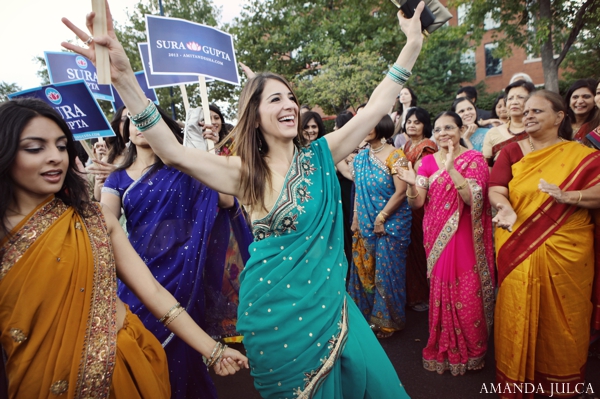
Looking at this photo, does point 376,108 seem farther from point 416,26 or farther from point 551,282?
point 551,282

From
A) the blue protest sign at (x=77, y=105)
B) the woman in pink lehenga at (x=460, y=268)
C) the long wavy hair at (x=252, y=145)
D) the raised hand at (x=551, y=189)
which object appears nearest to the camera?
the long wavy hair at (x=252, y=145)

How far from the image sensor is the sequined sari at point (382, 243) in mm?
3580

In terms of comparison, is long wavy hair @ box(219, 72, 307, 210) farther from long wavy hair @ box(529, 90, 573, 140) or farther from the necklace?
the necklace

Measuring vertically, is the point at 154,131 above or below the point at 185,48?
below

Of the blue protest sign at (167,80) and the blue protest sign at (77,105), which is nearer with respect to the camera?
the blue protest sign at (77,105)

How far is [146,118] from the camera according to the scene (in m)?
1.39

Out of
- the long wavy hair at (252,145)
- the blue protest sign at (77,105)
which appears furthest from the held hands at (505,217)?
the blue protest sign at (77,105)

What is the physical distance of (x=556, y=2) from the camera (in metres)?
10.5

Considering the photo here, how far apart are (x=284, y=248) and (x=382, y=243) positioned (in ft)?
7.17

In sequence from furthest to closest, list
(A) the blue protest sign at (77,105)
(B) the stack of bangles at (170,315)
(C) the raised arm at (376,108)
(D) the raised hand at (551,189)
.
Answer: (A) the blue protest sign at (77,105) → (D) the raised hand at (551,189) → (C) the raised arm at (376,108) → (B) the stack of bangles at (170,315)

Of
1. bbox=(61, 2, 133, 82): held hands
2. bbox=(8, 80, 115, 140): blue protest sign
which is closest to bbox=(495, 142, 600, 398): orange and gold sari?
bbox=(61, 2, 133, 82): held hands

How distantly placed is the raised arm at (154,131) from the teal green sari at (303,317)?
0.26 meters

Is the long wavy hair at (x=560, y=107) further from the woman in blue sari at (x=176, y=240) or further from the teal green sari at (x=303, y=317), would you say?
the woman in blue sari at (x=176, y=240)

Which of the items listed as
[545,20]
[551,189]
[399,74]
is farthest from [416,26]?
[545,20]
